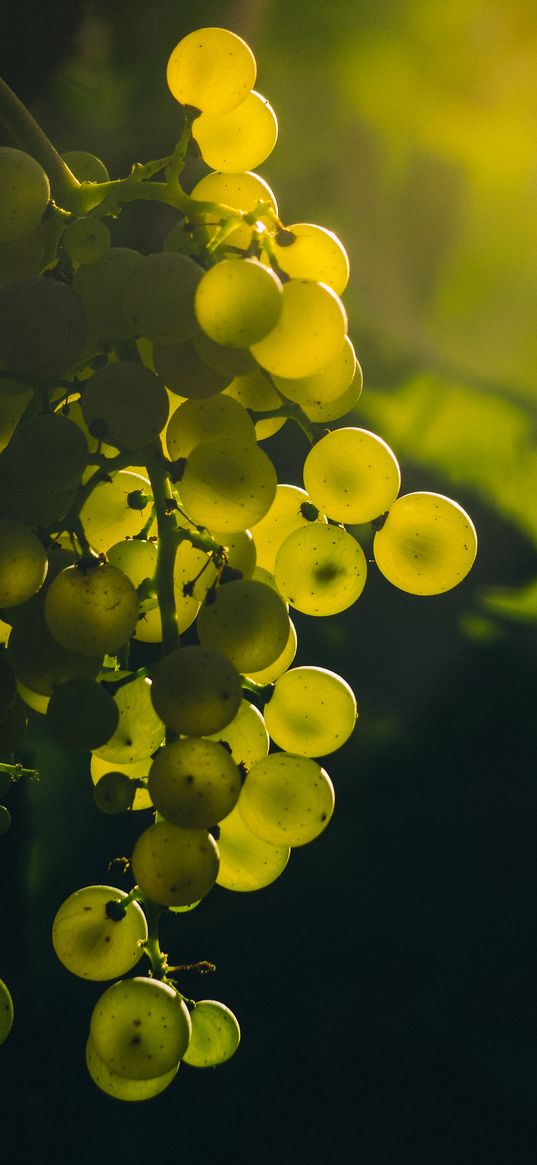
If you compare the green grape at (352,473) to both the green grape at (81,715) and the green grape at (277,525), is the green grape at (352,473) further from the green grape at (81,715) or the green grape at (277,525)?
the green grape at (81,715)

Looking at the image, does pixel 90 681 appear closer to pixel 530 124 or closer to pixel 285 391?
pixel 285 391

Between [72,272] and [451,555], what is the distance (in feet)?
1.09

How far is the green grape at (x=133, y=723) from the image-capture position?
535mm

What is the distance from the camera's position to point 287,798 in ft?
1.75

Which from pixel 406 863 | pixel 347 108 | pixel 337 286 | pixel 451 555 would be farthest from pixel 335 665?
pixel 347 108

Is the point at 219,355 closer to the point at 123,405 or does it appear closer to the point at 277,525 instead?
the point at 123,405

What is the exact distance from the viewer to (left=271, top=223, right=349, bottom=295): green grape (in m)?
0.56

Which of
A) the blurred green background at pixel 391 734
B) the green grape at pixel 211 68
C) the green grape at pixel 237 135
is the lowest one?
the blurred green background at pixel 391 734

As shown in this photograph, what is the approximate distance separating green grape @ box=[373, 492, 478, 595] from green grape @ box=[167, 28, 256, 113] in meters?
0.31

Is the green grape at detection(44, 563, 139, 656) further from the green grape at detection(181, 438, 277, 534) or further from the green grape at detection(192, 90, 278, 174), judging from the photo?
the green grape at detection(192, 90, 278, 174)

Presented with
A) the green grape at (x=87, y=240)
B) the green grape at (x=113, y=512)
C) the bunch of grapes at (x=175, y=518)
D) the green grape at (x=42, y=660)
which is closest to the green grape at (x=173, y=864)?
the bunch of grapes at (x=175, y=518)

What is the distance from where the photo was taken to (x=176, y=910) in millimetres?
556

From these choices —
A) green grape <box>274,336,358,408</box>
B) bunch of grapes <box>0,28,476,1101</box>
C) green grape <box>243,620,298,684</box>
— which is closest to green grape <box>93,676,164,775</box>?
bunch of grapes <box>0,28,476,1101</box>

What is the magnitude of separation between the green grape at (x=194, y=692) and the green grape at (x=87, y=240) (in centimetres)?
25
